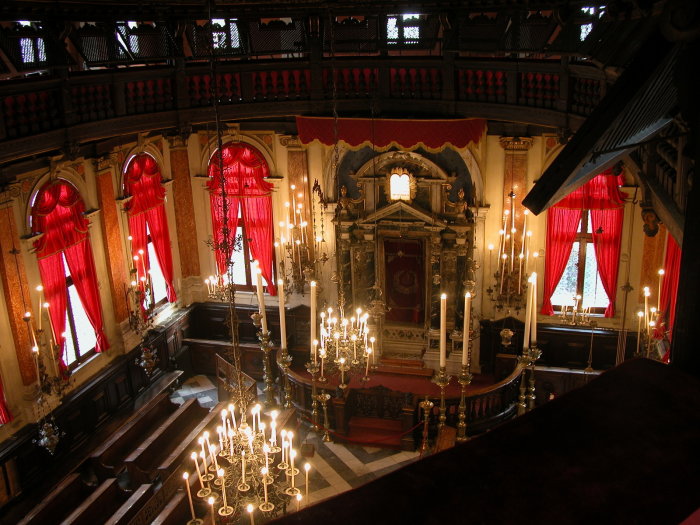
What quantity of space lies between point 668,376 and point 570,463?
0.38 m

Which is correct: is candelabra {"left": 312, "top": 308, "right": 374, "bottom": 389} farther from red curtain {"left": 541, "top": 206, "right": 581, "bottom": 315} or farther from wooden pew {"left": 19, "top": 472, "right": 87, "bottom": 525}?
red curtain {"left": 541, "top": 206, "right": 581, "bottom": 315}

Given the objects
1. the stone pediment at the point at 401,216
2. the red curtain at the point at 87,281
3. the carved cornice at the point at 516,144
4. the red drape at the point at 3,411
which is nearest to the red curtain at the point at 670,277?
the carved cornice at the point at 516,144

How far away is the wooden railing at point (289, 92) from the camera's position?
905 centimetres

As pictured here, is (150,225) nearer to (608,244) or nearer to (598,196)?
(598,196)

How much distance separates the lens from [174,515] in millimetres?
8570

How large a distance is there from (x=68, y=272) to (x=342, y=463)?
5077 mm

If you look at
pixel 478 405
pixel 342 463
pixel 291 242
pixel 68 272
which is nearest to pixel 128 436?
pixel 68 272

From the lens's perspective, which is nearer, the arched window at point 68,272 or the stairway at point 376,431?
the arched window at point 68,272

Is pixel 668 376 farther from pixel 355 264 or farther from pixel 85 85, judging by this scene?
pixel 355 264

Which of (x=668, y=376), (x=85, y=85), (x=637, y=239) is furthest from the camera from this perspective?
(x=637, y=239)

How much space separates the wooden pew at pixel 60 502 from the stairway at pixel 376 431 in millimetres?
3902

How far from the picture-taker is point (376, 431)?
11.4 meters

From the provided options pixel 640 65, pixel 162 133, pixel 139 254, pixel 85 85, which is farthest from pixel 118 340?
pixel 640 65

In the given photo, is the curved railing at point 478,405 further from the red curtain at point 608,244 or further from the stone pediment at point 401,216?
the stone pediment at point 401,216
